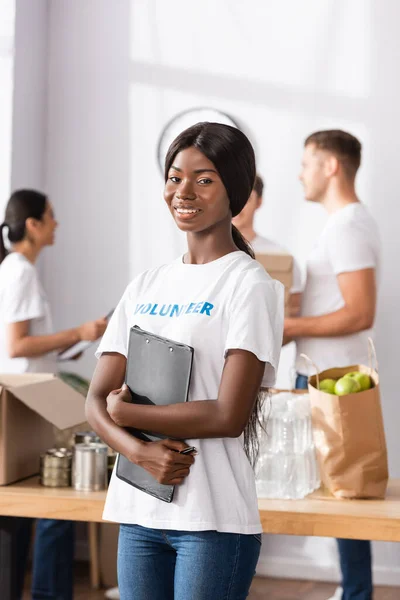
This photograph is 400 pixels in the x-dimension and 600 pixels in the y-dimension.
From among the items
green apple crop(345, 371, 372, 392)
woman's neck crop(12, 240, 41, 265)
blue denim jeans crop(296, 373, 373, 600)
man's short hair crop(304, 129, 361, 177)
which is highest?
man's short hair crop(304, 129, 361, 177)

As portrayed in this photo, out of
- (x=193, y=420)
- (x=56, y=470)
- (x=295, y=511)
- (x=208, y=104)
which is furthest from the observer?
(x=208, y=104)

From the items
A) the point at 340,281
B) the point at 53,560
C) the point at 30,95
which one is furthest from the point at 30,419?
the point at 30,95

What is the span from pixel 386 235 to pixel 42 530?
1934 millimetres

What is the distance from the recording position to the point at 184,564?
4.03ft

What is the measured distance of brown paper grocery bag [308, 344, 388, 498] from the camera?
5.97 ft

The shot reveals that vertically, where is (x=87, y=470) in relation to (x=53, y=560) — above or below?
above

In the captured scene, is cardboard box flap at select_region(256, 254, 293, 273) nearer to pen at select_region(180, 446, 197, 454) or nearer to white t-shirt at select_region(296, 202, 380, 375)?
white t-shirt at select_region(296, 202, 380, 375)

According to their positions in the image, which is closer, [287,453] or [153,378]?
[153,378]

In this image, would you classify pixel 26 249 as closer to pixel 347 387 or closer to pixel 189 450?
pixel 347 387

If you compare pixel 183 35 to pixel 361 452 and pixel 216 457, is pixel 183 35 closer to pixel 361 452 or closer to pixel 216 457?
pixel 361 452

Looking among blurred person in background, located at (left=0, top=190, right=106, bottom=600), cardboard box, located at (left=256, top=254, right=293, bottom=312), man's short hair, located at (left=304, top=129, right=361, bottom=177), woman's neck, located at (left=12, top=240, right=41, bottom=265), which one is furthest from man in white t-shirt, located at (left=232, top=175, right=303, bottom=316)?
woman's neck, located at (left=12, top=240, right=41, bottom=265)

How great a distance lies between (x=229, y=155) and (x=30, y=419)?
1002 millimetres

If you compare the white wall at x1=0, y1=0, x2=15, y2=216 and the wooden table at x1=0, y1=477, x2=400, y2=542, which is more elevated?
the white wall at x1=0, y1=0, x2=15, y2=216

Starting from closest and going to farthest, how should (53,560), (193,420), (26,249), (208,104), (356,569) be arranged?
(193,420), (53,560), (356,569), (26,249), (208,104)
